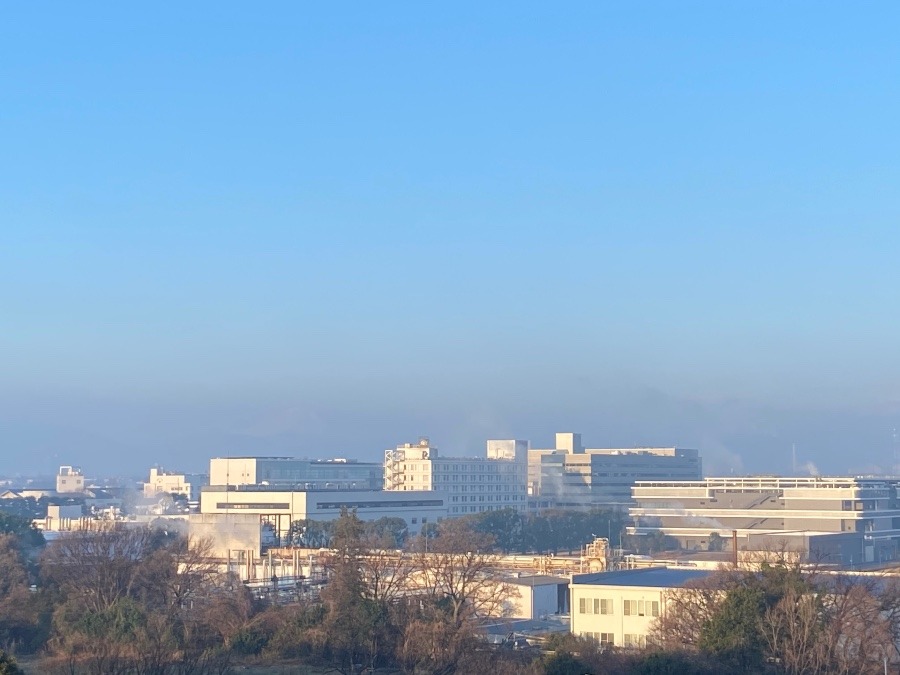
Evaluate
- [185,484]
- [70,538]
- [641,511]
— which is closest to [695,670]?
[70,538]

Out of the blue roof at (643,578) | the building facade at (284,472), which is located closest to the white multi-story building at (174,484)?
the building facade at (284,472)

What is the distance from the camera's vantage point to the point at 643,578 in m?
28.7

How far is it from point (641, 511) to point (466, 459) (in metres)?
11.9

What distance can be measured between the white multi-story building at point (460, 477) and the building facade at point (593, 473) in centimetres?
406

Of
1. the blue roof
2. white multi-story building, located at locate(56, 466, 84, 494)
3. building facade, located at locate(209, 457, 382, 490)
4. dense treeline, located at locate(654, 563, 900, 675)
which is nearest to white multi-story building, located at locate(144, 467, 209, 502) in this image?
white multi-story building, located at locate(56, 466, 84, 494)

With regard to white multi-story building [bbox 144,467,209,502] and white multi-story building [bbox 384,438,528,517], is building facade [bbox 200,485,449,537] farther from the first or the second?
white multi-story building [bbox 144,467,209,502]

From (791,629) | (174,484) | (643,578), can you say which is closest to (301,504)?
(643,578)

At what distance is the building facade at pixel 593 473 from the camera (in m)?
84.2

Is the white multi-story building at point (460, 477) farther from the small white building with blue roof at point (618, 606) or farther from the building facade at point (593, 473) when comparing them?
the small white building with blue roof at point (618, 606)

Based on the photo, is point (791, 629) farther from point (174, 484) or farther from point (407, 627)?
point (174, 484)

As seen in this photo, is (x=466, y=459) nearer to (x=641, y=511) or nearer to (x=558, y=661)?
(x=641, y=511)

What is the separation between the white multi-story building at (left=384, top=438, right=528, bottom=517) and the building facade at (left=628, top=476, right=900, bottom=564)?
960 cm

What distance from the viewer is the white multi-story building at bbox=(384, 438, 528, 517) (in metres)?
76.0

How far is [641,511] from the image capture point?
73688mm
